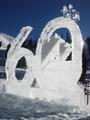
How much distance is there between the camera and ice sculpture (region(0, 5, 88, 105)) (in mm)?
12727

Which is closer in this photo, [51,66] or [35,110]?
[35,110]

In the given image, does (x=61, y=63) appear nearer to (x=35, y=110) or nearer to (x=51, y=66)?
A: (x=51, y=66)

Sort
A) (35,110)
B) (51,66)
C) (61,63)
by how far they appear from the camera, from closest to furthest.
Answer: (35,110), (61,63), (51,66)

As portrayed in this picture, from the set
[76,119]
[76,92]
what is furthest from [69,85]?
[76,119]

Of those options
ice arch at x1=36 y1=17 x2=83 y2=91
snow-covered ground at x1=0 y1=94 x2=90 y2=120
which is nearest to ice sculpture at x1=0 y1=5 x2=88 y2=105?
ice arch at x1=36 y1=17 x2=83 y2=91

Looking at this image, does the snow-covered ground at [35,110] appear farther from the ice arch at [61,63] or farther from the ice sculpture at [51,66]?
the ice arch at [61,63]

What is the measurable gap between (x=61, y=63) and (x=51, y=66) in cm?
46

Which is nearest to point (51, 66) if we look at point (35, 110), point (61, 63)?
point (61, 63)

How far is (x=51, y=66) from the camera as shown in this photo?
1349 cm

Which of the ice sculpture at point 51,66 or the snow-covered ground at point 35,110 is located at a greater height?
the ice sculpture at point 51,66

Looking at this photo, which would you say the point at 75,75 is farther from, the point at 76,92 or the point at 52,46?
the point at 52,46

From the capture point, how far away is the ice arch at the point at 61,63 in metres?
12.7

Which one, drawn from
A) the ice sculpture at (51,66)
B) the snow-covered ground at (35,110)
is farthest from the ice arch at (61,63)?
the snow-covered ground at (35,110)

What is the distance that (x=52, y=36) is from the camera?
45.1 ft
